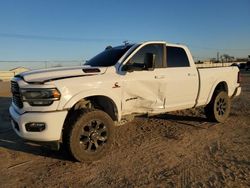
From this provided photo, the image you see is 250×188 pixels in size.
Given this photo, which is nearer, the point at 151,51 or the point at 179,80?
the point at 151,51

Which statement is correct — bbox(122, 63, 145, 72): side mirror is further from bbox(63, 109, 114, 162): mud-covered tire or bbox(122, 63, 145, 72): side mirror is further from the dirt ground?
the dirt ground

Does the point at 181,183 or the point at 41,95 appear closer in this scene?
the point at 181,183

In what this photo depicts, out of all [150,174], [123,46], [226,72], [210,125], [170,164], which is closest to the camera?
[150,174]

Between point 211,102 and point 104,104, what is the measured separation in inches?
139

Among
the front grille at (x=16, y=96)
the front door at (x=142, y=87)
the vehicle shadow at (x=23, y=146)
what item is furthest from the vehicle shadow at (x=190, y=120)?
the front grille at (x=16, y=96)

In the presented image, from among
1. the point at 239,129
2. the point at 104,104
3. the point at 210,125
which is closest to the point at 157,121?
the point at 210,125

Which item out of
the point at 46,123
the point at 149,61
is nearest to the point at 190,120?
the point at 149,61

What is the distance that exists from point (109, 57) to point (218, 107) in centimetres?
349

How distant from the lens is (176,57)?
7.27 meters

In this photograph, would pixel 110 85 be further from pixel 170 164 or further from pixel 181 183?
pixel 181 183

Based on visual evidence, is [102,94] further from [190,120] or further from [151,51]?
[190,120]

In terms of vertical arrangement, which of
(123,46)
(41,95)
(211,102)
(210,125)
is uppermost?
(123,46)

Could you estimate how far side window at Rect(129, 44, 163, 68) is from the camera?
641cm

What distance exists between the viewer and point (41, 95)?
491 centimetres
